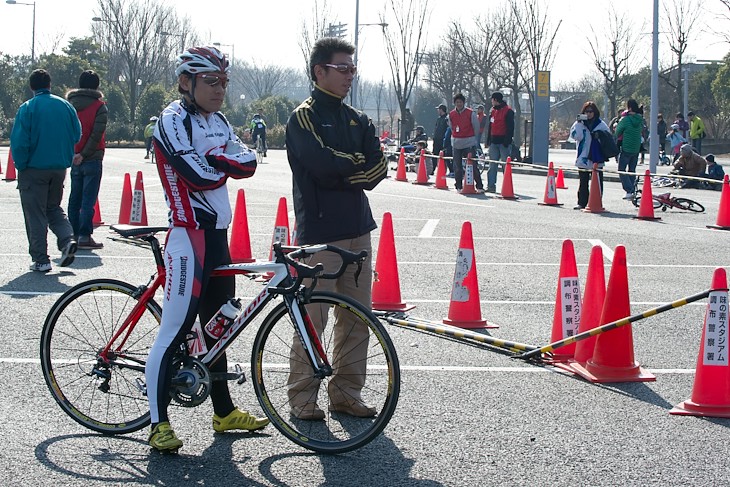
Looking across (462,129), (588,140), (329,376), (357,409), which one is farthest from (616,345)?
(462,129)

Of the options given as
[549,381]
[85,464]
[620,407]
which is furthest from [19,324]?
[620,407]

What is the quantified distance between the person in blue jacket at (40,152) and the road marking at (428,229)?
5.48 m

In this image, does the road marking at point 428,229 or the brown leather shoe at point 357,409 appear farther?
the road marking at point 428,229

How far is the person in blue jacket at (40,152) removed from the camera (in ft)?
36.1

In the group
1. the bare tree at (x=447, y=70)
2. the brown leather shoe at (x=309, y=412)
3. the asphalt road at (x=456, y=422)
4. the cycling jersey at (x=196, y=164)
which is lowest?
the asphalt road at (x=456, y=422)

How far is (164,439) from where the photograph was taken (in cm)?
516

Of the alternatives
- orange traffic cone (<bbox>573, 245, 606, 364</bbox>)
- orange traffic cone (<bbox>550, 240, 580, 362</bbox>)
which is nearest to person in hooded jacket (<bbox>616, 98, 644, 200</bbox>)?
orange traffic cone (<bbox>550, 240, 580, 362</bbox>)

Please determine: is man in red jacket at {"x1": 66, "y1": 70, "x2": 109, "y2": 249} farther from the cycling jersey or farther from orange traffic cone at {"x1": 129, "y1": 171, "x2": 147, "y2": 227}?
the cycling jersey

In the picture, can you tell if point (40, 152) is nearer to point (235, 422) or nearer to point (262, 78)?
point (235, 422)

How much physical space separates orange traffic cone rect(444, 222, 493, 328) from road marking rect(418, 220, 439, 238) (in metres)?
6.34

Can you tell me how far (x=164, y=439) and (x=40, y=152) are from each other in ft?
21.6

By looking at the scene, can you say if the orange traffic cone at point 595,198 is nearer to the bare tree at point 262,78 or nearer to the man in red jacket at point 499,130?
the man in red jacket at point 499,130

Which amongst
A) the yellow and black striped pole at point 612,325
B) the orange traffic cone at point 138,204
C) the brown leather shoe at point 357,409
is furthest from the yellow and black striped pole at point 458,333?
the orange traffic cone at point 138,204

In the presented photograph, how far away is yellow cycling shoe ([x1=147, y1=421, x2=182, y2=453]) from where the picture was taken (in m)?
5.14
